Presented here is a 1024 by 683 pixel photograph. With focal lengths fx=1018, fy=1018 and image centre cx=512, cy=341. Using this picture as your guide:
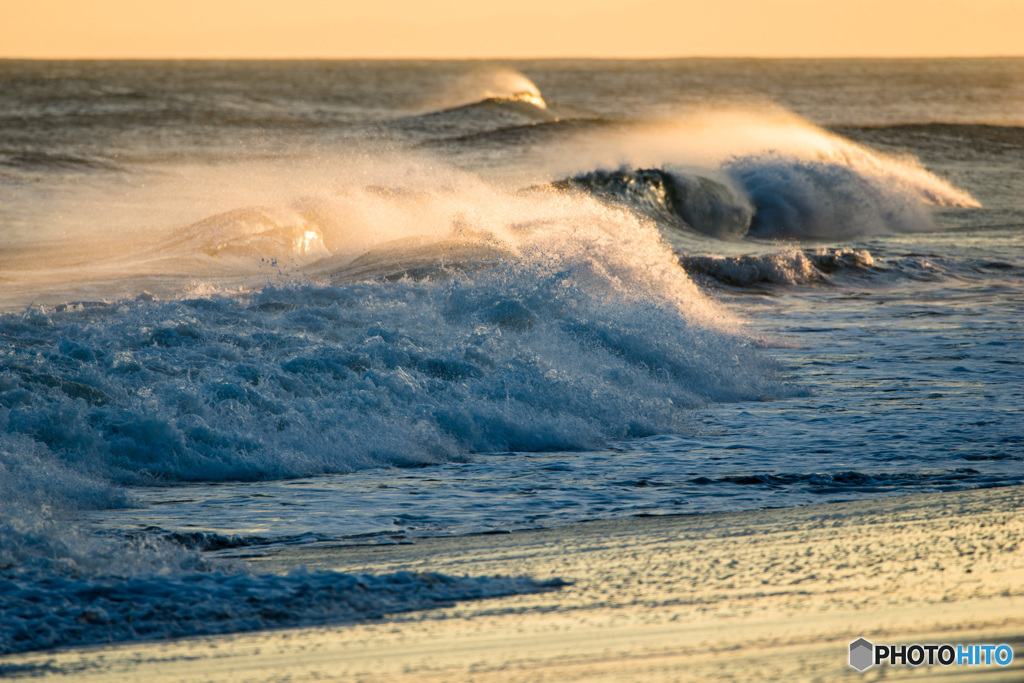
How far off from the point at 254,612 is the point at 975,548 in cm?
295

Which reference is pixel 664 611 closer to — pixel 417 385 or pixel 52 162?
pixel 417 385

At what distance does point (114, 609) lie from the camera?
3.54 metres

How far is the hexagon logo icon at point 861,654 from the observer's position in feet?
10.4

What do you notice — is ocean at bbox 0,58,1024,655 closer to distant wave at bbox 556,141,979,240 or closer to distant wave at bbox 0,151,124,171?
distant wave at bbox 556,141,979,240

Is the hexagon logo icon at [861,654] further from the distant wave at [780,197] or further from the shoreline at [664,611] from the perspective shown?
the distant wave at [780,197]
